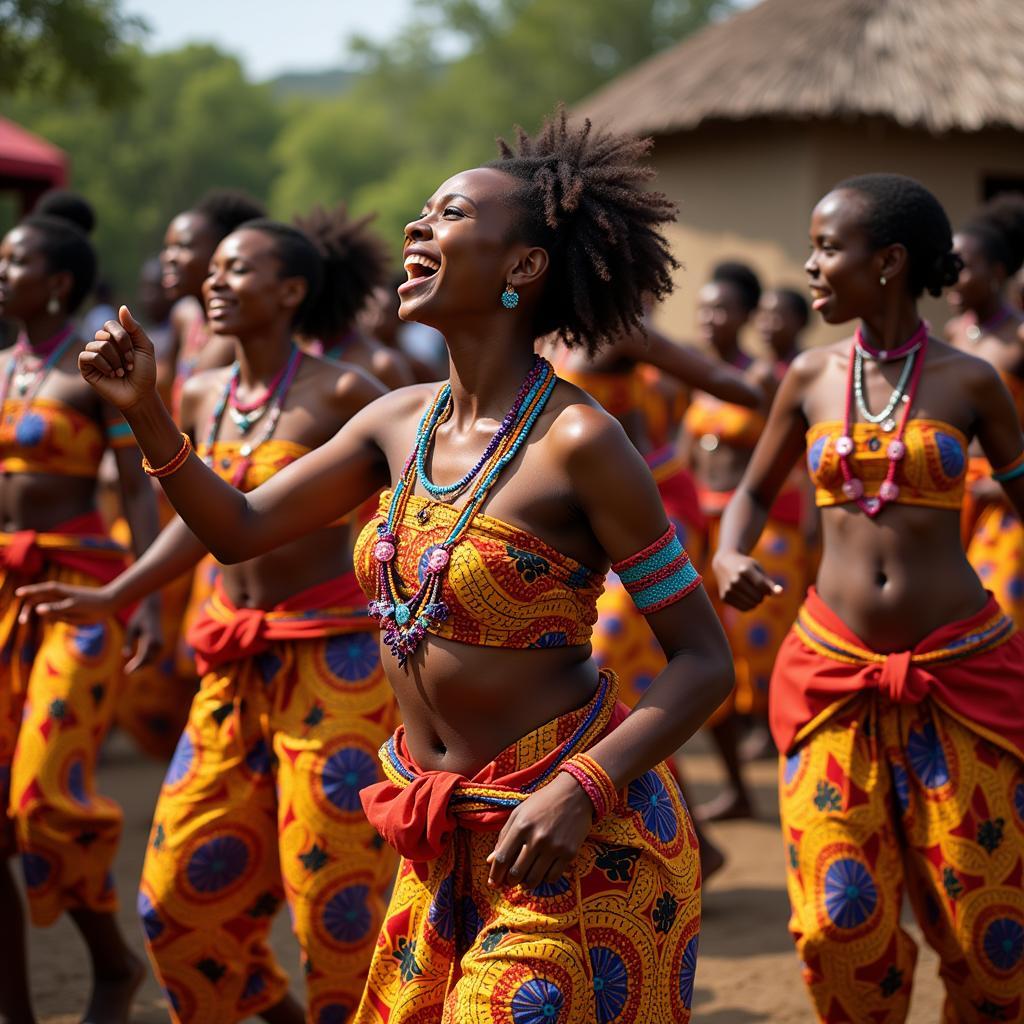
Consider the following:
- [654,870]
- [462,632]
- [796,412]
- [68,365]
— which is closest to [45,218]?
[68,365]

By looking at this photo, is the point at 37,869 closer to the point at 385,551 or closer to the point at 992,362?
the point at 385,551

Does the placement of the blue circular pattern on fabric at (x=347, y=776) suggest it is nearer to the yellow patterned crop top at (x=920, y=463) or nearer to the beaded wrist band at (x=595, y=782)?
the yellow patterned crop top at (x=920, y=463)

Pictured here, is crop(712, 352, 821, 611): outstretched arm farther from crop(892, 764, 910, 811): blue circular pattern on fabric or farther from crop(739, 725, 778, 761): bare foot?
crop(739, 725, 778, 761): bare foot

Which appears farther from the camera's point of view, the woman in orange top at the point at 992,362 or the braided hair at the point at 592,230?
the woman in orange top at the point at 992,362

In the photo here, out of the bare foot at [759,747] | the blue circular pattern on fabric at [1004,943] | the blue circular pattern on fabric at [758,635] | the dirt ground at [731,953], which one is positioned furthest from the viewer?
the bare foot at [759,747]

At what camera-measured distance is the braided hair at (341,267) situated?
5.74 meters

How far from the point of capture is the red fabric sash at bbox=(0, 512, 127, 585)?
17.3 ft

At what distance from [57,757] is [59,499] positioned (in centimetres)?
88

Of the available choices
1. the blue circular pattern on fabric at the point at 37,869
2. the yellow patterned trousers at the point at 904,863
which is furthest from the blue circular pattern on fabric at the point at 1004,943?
the blue circular pattern on fabric at the point at 37,869

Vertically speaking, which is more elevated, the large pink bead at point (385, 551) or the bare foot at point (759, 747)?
the large pink bead at point (385, 551)

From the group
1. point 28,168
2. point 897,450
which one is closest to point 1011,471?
point 897,450

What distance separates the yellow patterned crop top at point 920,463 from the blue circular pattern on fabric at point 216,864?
6.03 feet

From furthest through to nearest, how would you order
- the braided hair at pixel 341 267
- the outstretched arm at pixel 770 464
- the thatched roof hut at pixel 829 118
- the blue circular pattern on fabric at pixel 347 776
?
1. the thatched roof hut at pixel 829 118
2. the braided hair at pixel 341 267
3. the outstretched arm at pixel 770 464
4. the blue circular pattern on fabric at pixel 347 776

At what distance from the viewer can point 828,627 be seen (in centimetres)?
436
